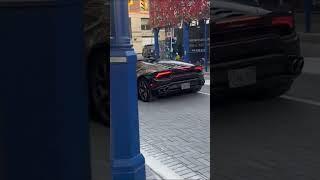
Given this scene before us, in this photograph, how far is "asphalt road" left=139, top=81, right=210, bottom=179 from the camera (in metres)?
1.84

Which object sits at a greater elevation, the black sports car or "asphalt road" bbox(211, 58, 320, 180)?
the black sports car

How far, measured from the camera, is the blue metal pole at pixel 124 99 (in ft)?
6.17

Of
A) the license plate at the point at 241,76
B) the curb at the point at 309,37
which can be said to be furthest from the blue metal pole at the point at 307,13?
the license plate at the point at 241,76

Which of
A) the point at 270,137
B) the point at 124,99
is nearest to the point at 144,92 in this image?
the point at 124,99

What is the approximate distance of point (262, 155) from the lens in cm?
202

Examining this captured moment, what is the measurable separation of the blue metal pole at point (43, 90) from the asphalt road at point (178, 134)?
0.87 feet

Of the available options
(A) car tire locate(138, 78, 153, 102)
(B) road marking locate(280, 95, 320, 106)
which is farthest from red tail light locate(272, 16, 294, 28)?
(A) car tire locate(138, 78, 153, 102)

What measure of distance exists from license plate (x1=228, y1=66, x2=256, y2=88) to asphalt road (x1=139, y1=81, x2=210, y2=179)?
0.41 ft

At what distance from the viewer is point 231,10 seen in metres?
1.83

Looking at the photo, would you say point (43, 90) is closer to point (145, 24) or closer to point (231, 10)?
point (145, 24)

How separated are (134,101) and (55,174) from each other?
1.34 feet

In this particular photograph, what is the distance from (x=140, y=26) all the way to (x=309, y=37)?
0.62 m

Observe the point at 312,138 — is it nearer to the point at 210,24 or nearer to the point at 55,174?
the point at 210,24

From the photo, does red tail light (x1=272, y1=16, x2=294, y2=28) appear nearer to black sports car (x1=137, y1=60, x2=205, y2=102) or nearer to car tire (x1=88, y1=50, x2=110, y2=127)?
black sports car (x1=137, y1=60, x2=205, y2=102)
